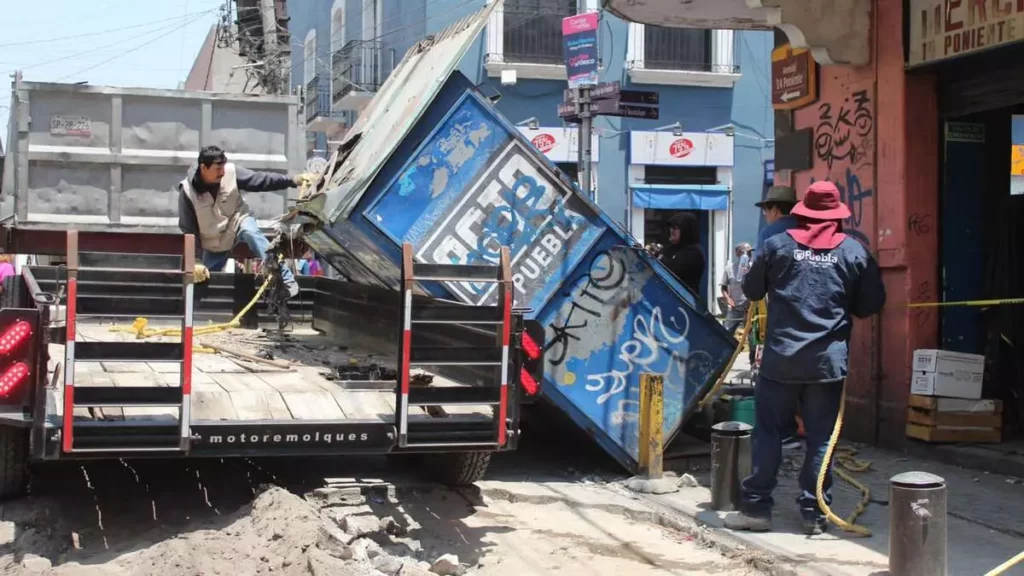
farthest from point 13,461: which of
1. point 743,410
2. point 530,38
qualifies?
point 530,38

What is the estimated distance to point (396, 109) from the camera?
7.73 m

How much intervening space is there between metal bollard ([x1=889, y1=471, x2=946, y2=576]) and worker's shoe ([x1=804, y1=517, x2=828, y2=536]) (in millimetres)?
972

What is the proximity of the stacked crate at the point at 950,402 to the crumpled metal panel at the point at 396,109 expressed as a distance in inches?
142

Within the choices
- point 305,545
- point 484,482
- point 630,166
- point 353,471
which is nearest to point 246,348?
point 353,471

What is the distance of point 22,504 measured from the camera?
573 cm

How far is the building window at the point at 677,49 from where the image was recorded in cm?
2352

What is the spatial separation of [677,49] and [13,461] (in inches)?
785

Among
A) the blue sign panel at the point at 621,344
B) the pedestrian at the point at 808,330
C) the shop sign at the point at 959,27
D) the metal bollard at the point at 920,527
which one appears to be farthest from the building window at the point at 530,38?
the metal bollard at the point at 920,527

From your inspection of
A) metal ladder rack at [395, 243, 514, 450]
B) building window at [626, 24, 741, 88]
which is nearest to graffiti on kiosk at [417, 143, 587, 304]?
metal ladder rack at [395, 243, 514, 450]

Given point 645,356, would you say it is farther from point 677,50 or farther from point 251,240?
point 677,50

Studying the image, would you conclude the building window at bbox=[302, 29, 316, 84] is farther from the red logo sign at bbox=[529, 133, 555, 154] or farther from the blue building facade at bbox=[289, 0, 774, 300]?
the red logo sign at bbox=[529, 133, 555, 154]

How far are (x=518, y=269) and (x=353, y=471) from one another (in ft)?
5.47

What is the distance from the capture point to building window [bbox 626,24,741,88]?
2338cm

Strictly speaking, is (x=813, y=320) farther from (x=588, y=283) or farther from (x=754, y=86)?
(x=754, y=86)
